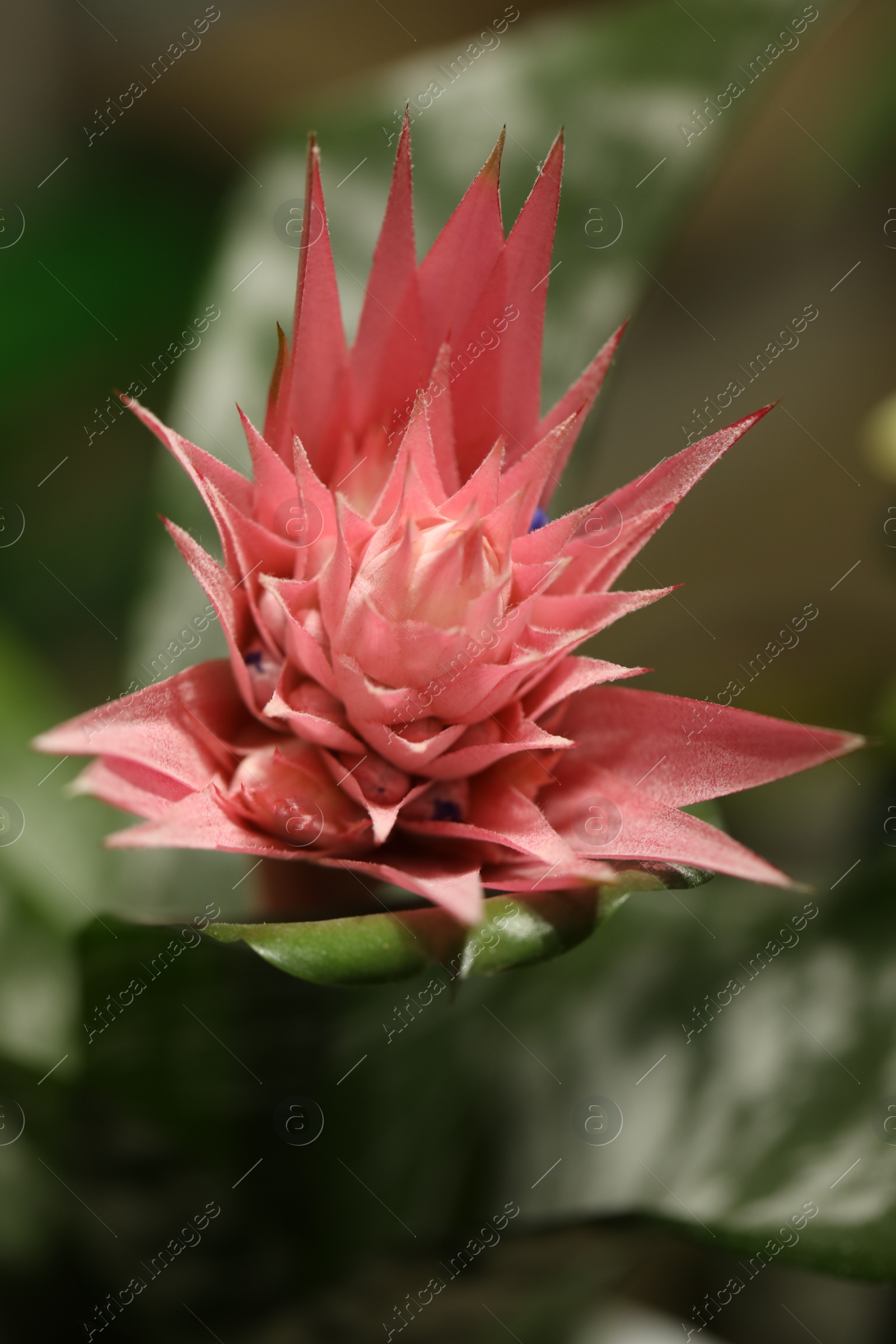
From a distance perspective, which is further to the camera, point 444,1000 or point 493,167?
point 444,1000

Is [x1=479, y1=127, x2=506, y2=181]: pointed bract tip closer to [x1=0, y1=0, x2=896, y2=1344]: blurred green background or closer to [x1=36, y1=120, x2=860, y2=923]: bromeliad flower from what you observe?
[x1=36, y1=120, x2=860, y2=923]: bromeliad flower

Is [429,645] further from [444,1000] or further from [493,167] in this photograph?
[444,1000]

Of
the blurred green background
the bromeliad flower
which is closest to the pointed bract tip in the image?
the bromeliad flower

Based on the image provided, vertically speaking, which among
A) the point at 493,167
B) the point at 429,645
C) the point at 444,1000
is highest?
the point at 493,167

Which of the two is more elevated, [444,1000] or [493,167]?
[493,167]

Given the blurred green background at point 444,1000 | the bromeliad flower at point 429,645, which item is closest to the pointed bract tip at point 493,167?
the bromeliad flower at point 429,645

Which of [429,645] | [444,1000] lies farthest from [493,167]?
[444,1000]
